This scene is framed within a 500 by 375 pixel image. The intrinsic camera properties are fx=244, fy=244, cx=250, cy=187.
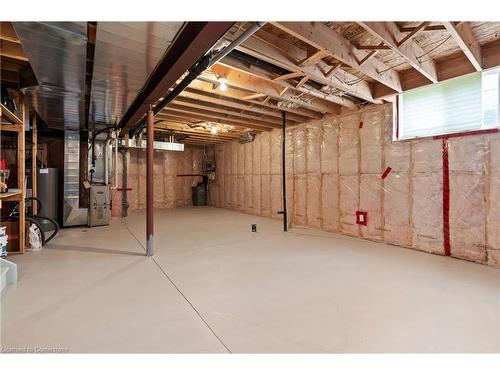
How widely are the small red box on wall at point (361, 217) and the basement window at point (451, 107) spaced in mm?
1299

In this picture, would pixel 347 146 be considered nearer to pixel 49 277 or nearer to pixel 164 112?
pixel 164 112

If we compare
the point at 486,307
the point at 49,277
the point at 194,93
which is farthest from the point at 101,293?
the point at 486,307

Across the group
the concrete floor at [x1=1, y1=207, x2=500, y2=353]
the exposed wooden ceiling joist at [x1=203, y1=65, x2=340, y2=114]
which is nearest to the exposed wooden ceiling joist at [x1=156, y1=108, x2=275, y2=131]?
the exposed wooden ceiling joist at [x1=203, y1=65, x2=340, y2=114]

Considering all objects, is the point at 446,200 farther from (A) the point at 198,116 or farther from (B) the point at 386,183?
(A) the point at 198,116

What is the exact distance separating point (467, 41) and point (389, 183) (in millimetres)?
2019

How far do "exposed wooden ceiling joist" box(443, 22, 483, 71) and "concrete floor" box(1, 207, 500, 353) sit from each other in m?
2.20

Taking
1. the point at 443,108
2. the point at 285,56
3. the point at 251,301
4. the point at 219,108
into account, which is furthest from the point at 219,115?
the point at 251,301

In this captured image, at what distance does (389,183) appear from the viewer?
3.80 m

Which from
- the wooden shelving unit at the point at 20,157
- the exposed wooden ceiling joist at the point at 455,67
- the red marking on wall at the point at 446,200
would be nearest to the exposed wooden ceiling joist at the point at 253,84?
the exposed wooden ceiling joist at the point at 455,67

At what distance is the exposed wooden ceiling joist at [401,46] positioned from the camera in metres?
1.98

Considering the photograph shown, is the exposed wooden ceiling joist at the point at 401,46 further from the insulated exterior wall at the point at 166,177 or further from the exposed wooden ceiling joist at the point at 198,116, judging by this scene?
the insulated exterior wall at the point at 166,177
